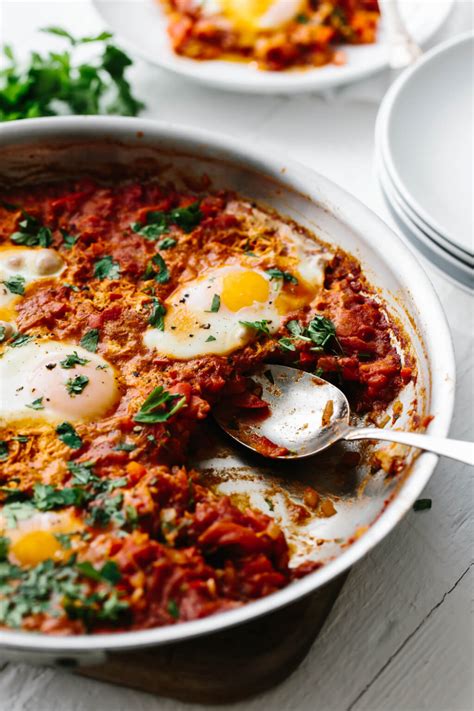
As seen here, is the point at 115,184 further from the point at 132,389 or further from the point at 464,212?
the point at 464,212

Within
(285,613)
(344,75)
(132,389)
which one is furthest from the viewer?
(344,75)

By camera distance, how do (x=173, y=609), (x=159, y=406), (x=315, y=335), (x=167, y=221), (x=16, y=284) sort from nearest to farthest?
1. (x=173, y=609)
2. (x=159, y=406)
3. (x=315, y=335)
4. (x=16, y=284)
5. (x=167, y=221)

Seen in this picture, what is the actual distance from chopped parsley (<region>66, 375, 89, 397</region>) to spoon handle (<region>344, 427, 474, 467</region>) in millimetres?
1304

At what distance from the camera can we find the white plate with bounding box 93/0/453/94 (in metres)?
5.45

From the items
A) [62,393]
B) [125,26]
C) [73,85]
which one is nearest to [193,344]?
[62,393]

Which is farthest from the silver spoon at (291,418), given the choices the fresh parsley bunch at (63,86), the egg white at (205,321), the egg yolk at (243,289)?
the fresh parsley bunch at (63,86)

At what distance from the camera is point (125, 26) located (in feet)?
19.4

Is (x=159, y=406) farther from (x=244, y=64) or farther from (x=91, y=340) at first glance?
(x=244, y=64)

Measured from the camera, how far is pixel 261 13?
5.92m

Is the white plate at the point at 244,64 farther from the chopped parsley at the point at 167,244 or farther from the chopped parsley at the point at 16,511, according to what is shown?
the chopped parsley at the point at 16,511

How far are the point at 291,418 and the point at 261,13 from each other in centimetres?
354

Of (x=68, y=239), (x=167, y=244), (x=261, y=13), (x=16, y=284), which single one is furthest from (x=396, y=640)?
(x=261, y=13)

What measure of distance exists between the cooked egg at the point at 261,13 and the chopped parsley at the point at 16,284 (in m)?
2.97

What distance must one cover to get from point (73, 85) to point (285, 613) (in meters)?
3.92
